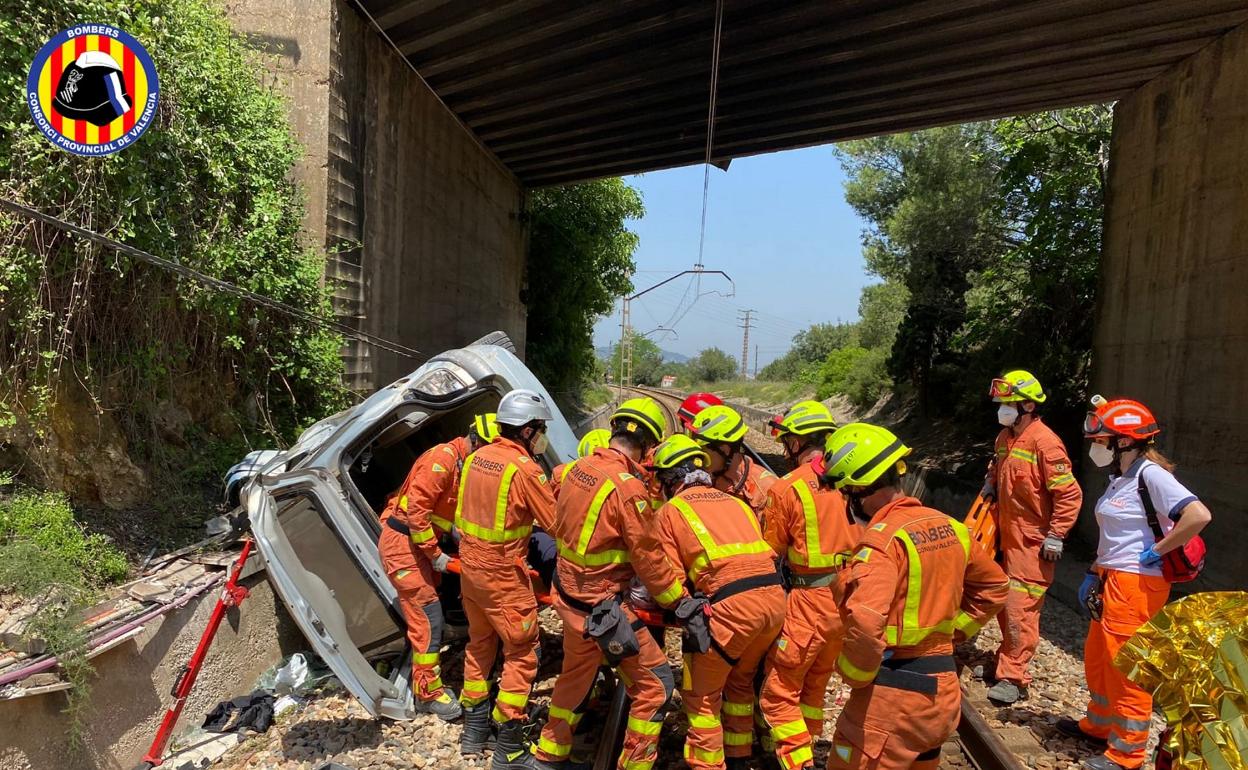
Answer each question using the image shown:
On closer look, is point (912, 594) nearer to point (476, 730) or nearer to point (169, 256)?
point (476, 730)

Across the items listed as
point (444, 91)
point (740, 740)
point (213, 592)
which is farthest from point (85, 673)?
point (444, 91)

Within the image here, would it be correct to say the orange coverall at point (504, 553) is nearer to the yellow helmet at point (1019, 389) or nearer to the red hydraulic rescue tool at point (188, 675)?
the red hydraulic rescue tool at point (188, 675)

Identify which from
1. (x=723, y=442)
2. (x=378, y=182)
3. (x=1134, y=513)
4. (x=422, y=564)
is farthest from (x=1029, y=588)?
(x=378, y=182)

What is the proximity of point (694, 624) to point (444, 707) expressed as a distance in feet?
6.57

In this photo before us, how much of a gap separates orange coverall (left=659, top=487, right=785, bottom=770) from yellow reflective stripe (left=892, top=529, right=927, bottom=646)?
2.61 feet

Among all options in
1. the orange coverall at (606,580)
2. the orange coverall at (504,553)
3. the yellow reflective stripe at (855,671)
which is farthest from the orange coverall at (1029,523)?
the orange coverall at (504,553)

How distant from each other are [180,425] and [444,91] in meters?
6.82

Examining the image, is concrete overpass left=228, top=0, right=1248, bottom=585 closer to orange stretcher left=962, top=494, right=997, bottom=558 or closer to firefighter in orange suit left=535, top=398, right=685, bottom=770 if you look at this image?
orange stretcher left=962, top=494, right=997, bottom=558

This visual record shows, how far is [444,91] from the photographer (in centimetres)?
1001

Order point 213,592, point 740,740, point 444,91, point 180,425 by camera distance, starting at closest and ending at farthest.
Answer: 1. point 740,740
2. point 213,592
3. point 180,425
4. point 444,91

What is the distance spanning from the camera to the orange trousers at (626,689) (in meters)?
3.20

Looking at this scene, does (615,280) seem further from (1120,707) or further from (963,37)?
(1120,707)

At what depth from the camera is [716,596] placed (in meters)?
3.17

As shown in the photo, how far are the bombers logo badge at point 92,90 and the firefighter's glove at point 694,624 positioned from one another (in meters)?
4.54
